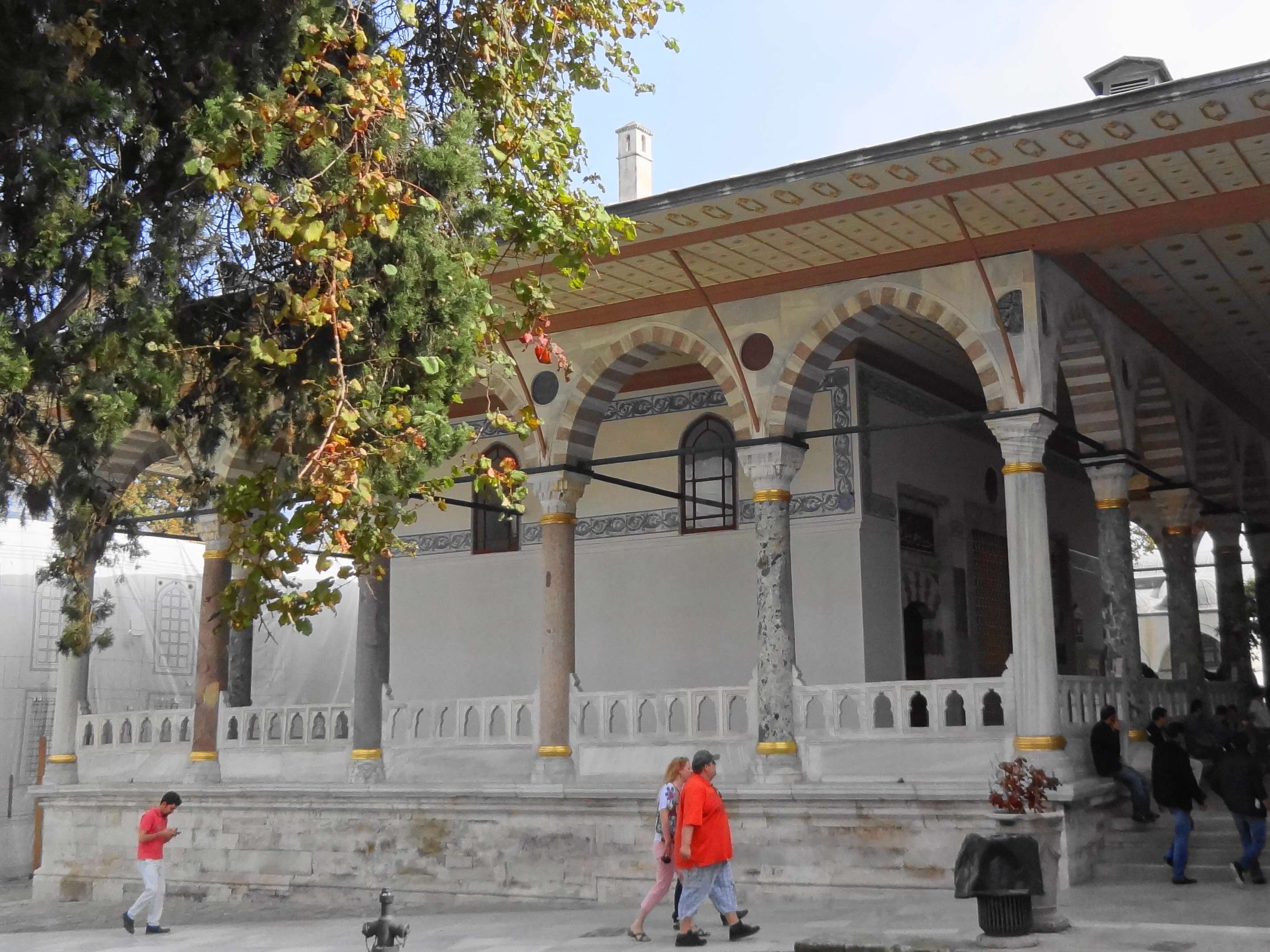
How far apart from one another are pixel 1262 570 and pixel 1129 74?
7.66 metres

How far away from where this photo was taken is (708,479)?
1241 cm

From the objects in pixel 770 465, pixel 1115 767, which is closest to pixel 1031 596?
pixel 1115 767

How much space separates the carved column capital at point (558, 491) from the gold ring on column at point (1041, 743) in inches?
144

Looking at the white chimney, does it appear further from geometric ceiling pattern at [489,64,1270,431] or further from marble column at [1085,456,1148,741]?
marble column at [1085,456,1148,741]

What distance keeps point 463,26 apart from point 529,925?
531cm

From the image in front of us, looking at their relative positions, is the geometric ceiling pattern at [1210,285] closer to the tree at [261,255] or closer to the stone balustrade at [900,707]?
the stone balustrade at [900,707]

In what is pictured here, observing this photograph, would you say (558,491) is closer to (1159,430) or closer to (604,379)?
(604,379)

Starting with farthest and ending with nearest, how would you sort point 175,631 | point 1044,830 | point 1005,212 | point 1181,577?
point 175,631
point 1181,577
point 1005,212
point 1044,830

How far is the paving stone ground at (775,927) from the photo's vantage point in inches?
253

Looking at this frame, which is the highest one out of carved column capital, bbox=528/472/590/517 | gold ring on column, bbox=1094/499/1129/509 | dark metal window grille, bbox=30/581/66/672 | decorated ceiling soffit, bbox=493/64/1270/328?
decorated ceiling soffit, bbox=493/64/1270/328

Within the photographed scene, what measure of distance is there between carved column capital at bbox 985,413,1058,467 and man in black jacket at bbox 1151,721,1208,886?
189 cm

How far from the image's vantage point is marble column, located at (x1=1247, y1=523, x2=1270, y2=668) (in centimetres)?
1422

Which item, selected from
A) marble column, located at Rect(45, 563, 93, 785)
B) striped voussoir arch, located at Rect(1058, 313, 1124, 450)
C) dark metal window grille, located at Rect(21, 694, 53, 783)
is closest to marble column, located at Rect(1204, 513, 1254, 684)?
striped voussoir arch, located at Rect(1058, 313, 1124, 450)

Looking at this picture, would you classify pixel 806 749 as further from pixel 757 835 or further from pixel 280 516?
pixel 280 516
